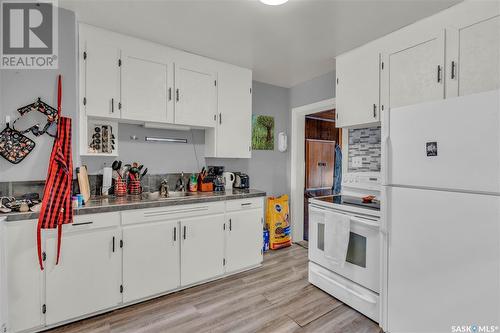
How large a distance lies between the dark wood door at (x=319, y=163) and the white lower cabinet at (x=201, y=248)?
2.40 metres

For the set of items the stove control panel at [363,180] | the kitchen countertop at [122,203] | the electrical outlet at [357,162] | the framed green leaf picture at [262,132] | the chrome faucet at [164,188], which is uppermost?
the framed green leaf picture at [262,132]

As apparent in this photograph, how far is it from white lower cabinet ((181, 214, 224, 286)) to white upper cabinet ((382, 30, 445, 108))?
2.06m

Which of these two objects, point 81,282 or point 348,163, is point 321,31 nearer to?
point 348,163

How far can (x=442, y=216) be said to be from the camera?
1.42 m

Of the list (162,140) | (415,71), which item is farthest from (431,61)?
(162,140)

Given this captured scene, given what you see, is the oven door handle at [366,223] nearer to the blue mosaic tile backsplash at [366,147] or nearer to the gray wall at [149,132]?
the blue mosaic tile backsplash at [366,147]

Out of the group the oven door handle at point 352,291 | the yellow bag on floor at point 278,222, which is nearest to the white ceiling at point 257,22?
the yellow bag on floor at point 278,222

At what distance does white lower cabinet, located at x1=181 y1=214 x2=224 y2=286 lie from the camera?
2395 millimetres

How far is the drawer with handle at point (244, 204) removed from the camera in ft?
8.84

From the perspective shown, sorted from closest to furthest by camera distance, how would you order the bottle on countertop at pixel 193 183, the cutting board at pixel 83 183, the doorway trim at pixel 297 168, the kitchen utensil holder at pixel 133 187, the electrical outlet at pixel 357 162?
the cutting board at pixel 83 183 < the kitchen utensil holder at pixel 133 187 < the electrical outlet at pixel 357 162 < the bottle on countertop at pixel 193 183 < the doorway trim at pixel 297 168

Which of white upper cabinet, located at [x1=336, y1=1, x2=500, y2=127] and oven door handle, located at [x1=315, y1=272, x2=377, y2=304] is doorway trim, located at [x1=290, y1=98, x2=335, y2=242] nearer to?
white upper cabinet, located at [x1=336, y1=1, x2=500, y2=127]

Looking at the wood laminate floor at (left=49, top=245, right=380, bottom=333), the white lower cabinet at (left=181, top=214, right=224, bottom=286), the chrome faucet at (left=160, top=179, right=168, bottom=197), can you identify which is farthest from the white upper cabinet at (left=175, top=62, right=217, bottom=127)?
the wood laminate floor at (left=49, top=245, right=380, bottom=333)

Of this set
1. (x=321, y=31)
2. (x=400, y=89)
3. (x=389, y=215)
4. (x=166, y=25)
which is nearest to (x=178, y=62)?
(x=166, y=25)

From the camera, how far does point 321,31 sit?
227cm
